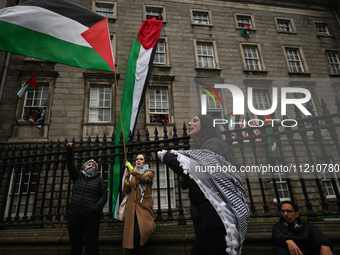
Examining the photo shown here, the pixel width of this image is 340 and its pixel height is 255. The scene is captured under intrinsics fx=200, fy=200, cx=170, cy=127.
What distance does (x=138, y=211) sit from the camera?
3.15 metres

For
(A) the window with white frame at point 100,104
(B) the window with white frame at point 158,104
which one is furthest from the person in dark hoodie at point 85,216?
(A) the window with white frame at point 100,104

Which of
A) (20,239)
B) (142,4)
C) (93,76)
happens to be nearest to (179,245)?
(20,239)

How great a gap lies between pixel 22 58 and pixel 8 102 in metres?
2.87

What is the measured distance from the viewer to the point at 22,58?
11938 millimetres

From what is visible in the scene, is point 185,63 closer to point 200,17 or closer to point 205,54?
point 205,54

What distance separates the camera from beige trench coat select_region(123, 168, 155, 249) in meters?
2.98

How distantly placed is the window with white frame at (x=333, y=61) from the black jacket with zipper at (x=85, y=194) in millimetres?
19415

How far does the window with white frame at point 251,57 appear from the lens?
14659 mm

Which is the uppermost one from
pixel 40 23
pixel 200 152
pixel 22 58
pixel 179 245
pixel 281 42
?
Answer: pixel 281 42

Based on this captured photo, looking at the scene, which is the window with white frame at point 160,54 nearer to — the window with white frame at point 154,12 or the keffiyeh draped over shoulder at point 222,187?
the window with white frame at point 154,12

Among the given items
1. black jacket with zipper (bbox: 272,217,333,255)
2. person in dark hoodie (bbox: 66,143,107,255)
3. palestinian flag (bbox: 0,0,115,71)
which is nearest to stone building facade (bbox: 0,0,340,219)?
palestinian flag (bbox: 0,0,115,71)

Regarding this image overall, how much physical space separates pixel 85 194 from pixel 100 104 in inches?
378

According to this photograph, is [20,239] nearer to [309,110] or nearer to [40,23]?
[40,23]

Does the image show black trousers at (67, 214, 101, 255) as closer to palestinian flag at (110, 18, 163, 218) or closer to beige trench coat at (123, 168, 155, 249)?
beige trench coat at (123, 168, 155, 249)
